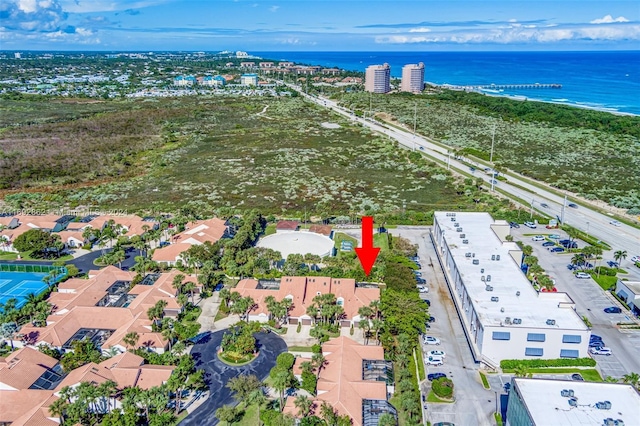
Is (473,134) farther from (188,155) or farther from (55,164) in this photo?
(55,164)

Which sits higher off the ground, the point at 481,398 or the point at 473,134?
the point at 473,134

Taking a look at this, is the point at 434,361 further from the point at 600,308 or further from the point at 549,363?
the point at 600,308

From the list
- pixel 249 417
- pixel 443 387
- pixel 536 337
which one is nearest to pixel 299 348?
pixel 249 417

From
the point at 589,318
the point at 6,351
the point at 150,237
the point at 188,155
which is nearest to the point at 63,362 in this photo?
the point at 6,351

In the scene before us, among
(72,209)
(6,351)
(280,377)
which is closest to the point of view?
(280,377)

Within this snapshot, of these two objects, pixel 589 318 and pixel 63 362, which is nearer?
pixel 63 362

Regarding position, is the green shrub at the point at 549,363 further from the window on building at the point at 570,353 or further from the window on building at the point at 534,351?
the window on building at the point at 534,351

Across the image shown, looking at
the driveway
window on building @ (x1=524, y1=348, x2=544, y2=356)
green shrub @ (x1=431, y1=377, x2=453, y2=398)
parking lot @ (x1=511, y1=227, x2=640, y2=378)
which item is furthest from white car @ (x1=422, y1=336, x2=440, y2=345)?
parking lot @ (x1=511, y1=227, x2=640, y2=378)
